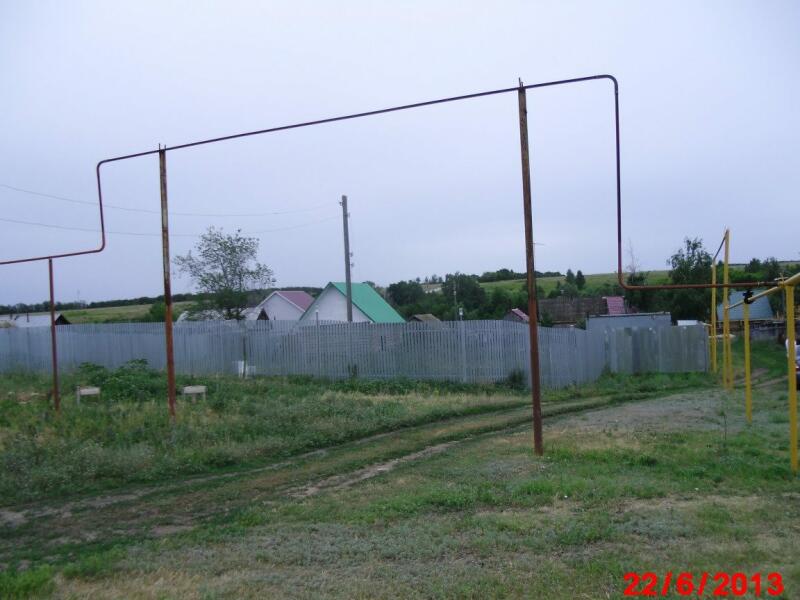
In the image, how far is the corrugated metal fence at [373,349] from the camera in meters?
23.5

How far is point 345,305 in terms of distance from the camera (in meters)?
38.9

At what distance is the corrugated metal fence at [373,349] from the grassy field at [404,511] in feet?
26.9

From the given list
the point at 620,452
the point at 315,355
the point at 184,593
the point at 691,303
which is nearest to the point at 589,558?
the point at 184,593

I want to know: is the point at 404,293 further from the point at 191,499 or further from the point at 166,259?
the point at 191,499

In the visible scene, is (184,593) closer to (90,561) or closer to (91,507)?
(90,561)

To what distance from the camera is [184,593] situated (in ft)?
17.5

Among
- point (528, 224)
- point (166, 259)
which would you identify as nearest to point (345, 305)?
point (166, 259)

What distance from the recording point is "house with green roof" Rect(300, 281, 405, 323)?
37562mm

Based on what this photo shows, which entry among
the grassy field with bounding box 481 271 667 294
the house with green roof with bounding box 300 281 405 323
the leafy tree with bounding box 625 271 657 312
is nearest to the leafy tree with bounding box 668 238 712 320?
the leafy tree with bounding box 625 271 657 312

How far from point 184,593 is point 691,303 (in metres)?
43.8
